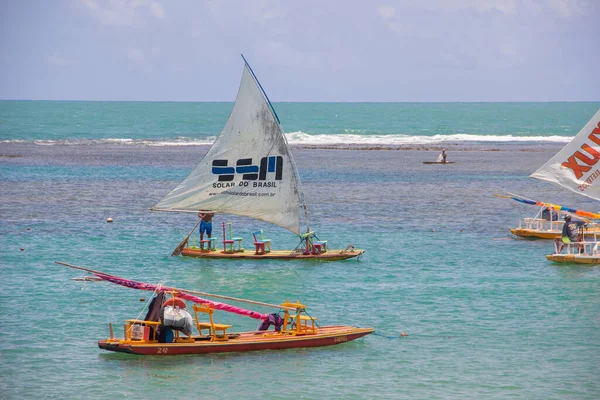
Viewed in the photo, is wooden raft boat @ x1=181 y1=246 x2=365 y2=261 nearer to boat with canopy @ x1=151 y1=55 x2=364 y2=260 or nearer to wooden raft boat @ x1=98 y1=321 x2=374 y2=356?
boat with canopy @ x1=151 y1=55 x2=364 y2=260

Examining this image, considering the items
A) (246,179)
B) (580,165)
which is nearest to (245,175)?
(246,179)

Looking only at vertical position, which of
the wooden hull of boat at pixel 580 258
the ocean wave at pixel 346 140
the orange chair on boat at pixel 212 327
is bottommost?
the orange chair on boat at pixel 212 327

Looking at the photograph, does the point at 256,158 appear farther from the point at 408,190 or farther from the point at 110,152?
the point at 110,152

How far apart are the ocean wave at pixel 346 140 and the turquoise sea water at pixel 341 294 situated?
6302cm

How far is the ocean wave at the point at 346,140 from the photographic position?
147875 mm

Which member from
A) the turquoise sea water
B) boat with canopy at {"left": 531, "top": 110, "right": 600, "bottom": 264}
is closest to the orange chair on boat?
the turquoise sea water

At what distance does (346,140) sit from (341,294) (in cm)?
12398

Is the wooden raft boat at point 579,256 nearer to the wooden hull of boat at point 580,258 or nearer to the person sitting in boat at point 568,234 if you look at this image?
the wooden hull of boat at point 580,258

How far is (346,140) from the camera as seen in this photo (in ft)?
533

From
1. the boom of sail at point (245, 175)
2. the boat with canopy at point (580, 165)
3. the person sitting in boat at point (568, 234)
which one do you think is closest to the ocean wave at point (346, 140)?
the boom of sail at point (245, 175)

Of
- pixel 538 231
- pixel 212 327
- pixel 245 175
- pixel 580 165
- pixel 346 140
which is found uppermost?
pixel 346 140

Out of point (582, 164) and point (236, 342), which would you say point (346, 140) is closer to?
point (582, 164)

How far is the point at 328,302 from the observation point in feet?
125

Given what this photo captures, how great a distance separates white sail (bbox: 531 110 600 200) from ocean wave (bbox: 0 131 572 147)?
10653 centimetres
